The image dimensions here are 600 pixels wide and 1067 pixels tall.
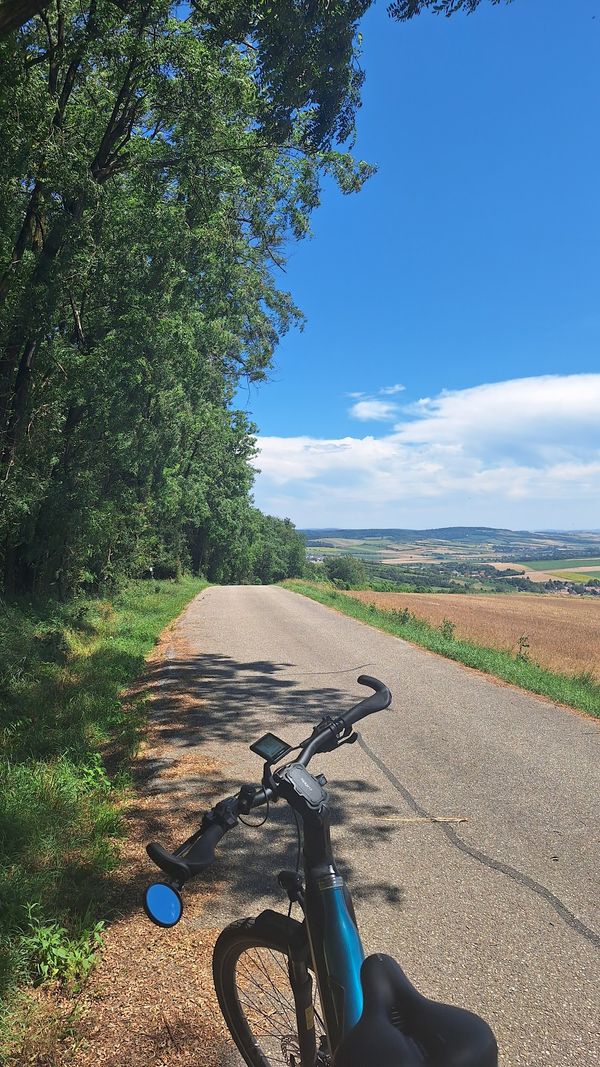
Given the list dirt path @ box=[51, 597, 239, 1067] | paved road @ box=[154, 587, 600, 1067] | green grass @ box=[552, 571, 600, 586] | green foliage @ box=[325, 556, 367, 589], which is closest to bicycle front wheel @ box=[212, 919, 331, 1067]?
dirt path @ box=[51, 597, 239, 1067]

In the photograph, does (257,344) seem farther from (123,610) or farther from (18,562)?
(18,562)

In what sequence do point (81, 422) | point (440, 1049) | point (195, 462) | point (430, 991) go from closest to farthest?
point (440, 1049)
point (430, 991)
point (81, 422)
point (195, 462)

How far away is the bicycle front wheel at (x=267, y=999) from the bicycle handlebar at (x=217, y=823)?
641 millimetres

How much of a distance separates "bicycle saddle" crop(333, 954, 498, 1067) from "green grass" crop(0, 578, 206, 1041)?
2.02 meters

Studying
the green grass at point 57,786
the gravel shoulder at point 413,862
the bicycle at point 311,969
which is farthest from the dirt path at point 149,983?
the bicycle at point 311,969

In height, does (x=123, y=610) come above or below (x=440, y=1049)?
below

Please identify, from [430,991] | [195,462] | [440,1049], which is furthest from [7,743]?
[195,462]

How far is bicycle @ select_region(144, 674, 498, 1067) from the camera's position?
1291 mm

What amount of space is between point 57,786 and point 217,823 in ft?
12.5

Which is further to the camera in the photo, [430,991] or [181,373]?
[181,373]

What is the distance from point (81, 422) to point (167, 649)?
5.45 metres

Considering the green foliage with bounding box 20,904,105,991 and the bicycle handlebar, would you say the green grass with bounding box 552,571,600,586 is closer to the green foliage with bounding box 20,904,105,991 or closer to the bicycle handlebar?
the green foliage with bounding box 20,904,105,991

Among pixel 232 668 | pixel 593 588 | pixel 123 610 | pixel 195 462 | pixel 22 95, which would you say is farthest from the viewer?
pixel 593 588

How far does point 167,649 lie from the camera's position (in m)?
12.6
